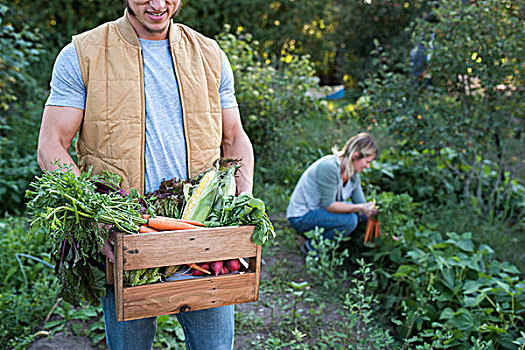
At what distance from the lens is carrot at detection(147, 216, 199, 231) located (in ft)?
4.84

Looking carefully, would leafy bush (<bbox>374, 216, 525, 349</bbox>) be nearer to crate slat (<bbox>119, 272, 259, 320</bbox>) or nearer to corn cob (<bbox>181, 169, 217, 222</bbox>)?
crate slat (<bbox>119, 272, 259, 320</bbox>)

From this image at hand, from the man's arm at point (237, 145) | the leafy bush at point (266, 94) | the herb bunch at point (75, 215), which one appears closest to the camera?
the herb bunch at point (75, 215)

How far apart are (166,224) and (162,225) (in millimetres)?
13

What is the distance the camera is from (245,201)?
1.51 meters

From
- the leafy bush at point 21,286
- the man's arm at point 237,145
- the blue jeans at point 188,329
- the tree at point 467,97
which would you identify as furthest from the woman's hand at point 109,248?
the tree at point 467,97

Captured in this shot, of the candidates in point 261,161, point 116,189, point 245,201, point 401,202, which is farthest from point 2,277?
point 261,161

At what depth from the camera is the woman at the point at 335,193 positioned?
3936 mm

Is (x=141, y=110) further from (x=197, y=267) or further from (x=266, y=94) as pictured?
(x=266, y=94)

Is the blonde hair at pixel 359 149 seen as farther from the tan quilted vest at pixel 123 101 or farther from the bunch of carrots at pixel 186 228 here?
the bunch of carrots at pixel 186 228

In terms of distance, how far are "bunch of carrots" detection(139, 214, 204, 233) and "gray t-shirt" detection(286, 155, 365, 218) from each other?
2.57m

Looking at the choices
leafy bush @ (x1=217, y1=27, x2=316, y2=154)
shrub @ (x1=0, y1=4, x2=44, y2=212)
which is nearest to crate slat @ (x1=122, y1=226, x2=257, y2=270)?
shrub @ (x1=0, y1=4, x2=44, y2=212)

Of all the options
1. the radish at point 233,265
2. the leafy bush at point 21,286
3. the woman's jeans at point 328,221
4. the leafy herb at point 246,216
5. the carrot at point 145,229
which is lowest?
the leafy bush at point 21,286

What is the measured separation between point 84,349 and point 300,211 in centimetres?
203

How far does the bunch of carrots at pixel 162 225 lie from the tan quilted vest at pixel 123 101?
212mm
